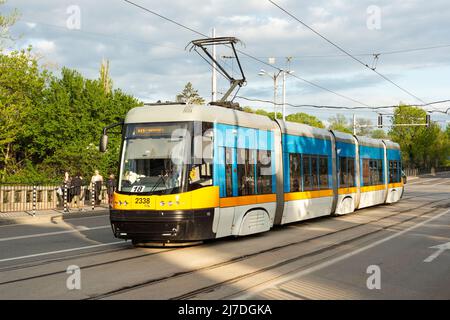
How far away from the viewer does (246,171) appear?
40.9ft

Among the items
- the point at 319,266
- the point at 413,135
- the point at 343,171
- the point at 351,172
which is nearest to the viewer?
the point at 319,266

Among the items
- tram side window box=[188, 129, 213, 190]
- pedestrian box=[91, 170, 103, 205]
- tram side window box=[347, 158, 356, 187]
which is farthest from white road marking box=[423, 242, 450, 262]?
pedestrian box=[91, 170, 103, 205]

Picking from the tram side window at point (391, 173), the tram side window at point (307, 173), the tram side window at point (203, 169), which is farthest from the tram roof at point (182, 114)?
the tram side window at point (391, 173)

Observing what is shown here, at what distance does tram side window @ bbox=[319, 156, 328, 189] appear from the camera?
17016 millimetres

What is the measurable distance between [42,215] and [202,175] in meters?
11.4

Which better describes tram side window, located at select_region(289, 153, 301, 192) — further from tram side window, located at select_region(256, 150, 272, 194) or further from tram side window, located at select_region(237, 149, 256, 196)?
tram side window, located at select_region(237, 149, 256, 196)

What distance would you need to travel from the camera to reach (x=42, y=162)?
3550 cm

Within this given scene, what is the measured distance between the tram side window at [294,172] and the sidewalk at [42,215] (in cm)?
949

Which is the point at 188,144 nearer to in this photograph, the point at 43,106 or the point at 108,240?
the point at 108,240

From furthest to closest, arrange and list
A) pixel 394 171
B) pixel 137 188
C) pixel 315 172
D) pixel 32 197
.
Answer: pixel 394 171 → pixel 32 197 → pixel 315 172 → pixel 137 188

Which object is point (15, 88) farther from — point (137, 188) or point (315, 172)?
point (137, 188)

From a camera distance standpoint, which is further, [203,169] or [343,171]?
[343,171]

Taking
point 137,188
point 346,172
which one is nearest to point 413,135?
point 346,172

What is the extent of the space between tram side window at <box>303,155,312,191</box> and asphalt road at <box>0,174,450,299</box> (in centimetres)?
150
